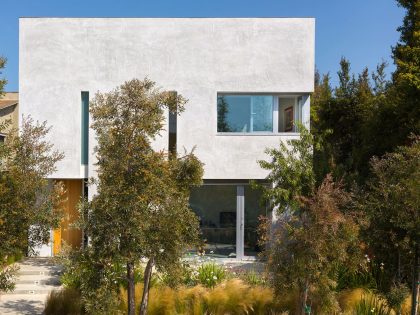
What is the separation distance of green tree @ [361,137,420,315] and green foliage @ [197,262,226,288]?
4027mm

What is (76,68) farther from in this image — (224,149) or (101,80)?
(224,149)

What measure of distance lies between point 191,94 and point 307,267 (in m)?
8.52

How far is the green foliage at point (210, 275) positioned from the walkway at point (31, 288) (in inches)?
153

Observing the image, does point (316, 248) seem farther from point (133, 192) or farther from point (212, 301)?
point (133, 192)

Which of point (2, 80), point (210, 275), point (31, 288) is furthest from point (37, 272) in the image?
point (2, 80)

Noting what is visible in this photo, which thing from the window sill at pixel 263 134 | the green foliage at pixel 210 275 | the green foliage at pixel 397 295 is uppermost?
the window sill at pixel 263 134

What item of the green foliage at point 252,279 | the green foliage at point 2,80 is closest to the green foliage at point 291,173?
the green foliage at point 252,279

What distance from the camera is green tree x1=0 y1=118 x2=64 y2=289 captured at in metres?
8.27

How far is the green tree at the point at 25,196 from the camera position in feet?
27.1

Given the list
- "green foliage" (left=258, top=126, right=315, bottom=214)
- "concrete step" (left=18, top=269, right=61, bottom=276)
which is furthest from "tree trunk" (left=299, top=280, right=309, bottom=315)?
"concrete step" (left=18, top=269, right=61, bottom=276)

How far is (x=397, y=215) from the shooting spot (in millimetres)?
8625

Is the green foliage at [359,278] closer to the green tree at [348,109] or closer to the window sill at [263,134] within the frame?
the window sill at [263,134]

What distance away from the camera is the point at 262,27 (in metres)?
15.6

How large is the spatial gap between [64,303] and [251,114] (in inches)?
333
